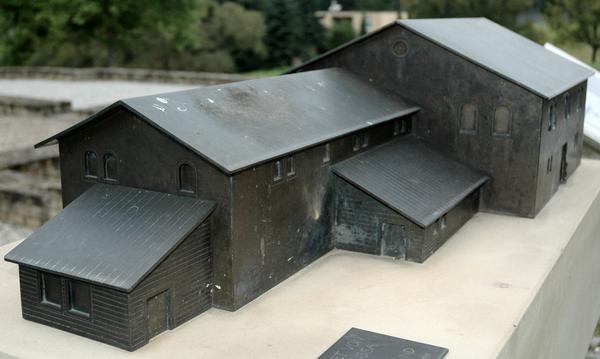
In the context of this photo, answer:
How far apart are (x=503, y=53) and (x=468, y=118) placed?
9.10 feet

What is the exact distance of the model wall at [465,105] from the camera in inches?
759

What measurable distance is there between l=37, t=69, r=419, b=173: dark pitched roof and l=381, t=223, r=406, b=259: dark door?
7.78 ft

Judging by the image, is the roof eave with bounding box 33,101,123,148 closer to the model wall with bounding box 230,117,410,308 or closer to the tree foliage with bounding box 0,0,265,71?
the model wall with bounding box 230,117,410,308

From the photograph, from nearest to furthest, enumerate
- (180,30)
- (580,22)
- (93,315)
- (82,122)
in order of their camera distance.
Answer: (93,315), (82,122), (580,22), (180,30)

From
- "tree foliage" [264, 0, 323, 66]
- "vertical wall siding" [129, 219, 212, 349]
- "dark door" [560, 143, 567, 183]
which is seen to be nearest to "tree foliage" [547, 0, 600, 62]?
"tree foliage" [264, 0, 323, 66]

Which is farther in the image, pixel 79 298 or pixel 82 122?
pixel 82 122

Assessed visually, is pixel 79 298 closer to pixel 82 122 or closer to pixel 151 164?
pixel 151 164

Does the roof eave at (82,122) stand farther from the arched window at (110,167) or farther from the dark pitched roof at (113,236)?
the dark pitched roof at (113,236)

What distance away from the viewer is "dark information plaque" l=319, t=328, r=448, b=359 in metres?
12.0

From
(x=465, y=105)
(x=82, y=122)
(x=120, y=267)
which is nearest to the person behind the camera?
(x=120, y=267)

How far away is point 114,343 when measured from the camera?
12.5m

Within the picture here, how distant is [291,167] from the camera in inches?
604

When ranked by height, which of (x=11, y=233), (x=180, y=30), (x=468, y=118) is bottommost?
(x=11, y=233)

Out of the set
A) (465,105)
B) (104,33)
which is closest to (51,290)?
(465,105)
